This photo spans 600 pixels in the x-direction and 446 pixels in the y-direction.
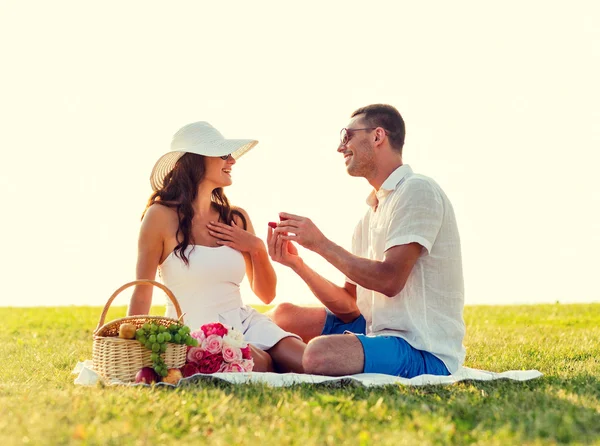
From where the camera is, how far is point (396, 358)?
18.1 feet

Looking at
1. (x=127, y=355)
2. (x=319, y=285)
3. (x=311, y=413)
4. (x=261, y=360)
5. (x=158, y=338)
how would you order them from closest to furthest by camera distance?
(x=311, y=413)
(x=158, y=338)
(x=127, y=355)
(x=261, y=360)
(x=319, y=285)

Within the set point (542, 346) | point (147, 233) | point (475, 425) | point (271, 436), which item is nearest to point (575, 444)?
point (475, 425)

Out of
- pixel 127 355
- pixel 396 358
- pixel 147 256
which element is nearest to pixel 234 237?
pixel 147 256

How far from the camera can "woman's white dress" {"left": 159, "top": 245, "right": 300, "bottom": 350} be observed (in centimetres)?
603

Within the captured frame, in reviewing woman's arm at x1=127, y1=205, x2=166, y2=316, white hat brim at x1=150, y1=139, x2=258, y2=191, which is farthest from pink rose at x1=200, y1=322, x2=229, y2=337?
white hat brim at x1=150, y1=139, x2=258, y2=191

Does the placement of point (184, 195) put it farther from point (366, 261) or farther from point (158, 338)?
point (366, 261)

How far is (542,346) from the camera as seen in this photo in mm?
8211

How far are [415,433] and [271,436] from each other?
69cm

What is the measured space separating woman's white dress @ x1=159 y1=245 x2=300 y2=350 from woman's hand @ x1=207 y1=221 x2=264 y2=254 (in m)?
0.06

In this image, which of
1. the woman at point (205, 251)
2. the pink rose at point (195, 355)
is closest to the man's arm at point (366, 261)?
the woman at point (205, 251)

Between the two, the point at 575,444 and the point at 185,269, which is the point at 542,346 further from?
the point at 575,444

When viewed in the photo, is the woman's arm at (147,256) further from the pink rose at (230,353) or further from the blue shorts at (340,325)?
the blue shorts at (340,325)

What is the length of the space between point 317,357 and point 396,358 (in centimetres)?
58

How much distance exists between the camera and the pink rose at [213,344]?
17.8 ft
